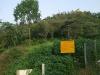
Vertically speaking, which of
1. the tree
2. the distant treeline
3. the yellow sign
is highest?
the tree

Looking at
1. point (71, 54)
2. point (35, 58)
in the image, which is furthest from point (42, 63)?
point (71, 54)

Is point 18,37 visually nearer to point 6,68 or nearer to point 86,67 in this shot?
point 6,68

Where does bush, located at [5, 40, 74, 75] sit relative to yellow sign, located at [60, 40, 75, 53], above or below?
below

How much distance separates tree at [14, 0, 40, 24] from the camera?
3656cm

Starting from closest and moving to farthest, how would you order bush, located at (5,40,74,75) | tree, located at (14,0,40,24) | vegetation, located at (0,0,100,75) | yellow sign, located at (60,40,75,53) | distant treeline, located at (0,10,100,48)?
bush, located at (5,40,74,75), vegetation, located at (0,0,100,75), yellow sign, located at (60,40,75,53), distant treeline, located at (0,10,100,48), tree, located at (14,0,40,24)

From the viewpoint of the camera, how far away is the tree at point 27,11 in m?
36.6

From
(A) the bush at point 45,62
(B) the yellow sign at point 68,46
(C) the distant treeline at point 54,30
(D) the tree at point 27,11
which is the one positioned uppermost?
(D) the tree at point 27,11

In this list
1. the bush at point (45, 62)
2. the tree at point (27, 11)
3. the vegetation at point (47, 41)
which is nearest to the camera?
the bush at point (45, 62)

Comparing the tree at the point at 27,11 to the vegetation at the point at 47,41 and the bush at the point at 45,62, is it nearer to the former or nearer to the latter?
the vegetation at the point at 47,41

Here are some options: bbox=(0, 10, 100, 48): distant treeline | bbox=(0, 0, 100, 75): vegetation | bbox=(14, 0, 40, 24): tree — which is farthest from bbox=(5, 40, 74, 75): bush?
bbox=(14, 0, 40, 24): tree

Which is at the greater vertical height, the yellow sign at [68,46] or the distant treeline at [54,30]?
the distant treeline at [54,30]

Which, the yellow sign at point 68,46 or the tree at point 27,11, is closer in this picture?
the yellow sign at point 68,46

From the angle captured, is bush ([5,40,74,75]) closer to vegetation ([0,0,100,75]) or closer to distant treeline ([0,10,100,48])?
vegetation ([0,0,100,75])

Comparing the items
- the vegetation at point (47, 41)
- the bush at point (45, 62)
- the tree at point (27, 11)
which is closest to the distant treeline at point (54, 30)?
the vegetation at point (47, 41)
